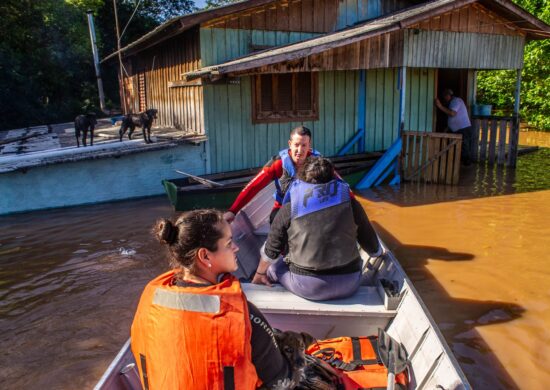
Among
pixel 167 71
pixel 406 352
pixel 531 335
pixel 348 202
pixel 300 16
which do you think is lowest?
pixel 531 335

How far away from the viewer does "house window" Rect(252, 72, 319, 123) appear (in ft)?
34.6

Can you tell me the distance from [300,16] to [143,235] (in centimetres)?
639

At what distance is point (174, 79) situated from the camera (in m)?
12.0

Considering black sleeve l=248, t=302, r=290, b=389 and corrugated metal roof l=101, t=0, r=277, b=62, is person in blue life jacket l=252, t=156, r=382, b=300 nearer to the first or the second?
black sleeve l=248, t=302, r=290, b=389

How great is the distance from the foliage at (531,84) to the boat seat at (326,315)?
685 inches

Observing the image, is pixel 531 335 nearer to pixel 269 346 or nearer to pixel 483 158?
pixel 269 346

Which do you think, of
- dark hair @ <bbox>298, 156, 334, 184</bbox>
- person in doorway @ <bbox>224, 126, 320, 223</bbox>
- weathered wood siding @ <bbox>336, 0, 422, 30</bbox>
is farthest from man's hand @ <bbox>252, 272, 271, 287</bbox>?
weathered wood siding @ <bbox>336, 0, 422, 30</bbox>

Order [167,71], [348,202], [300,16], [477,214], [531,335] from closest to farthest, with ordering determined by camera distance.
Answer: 1. [348,202]
2. [531,335]
3. [477,214]
4. [300,16]
5. [167,71]

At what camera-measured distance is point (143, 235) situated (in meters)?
8.05

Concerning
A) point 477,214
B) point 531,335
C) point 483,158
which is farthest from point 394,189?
point 531,335

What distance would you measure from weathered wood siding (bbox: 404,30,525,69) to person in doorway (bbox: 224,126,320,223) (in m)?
6.32

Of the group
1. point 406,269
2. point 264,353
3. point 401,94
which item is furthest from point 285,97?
point 264,353

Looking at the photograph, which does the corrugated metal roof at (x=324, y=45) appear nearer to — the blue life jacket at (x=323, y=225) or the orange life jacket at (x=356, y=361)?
the blue life jacket at (x=323, y=225)

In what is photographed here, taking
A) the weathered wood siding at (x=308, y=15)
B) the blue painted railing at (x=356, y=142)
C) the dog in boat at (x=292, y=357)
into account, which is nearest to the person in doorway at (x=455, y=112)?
the blue painted railing at (x=356, y=142)
